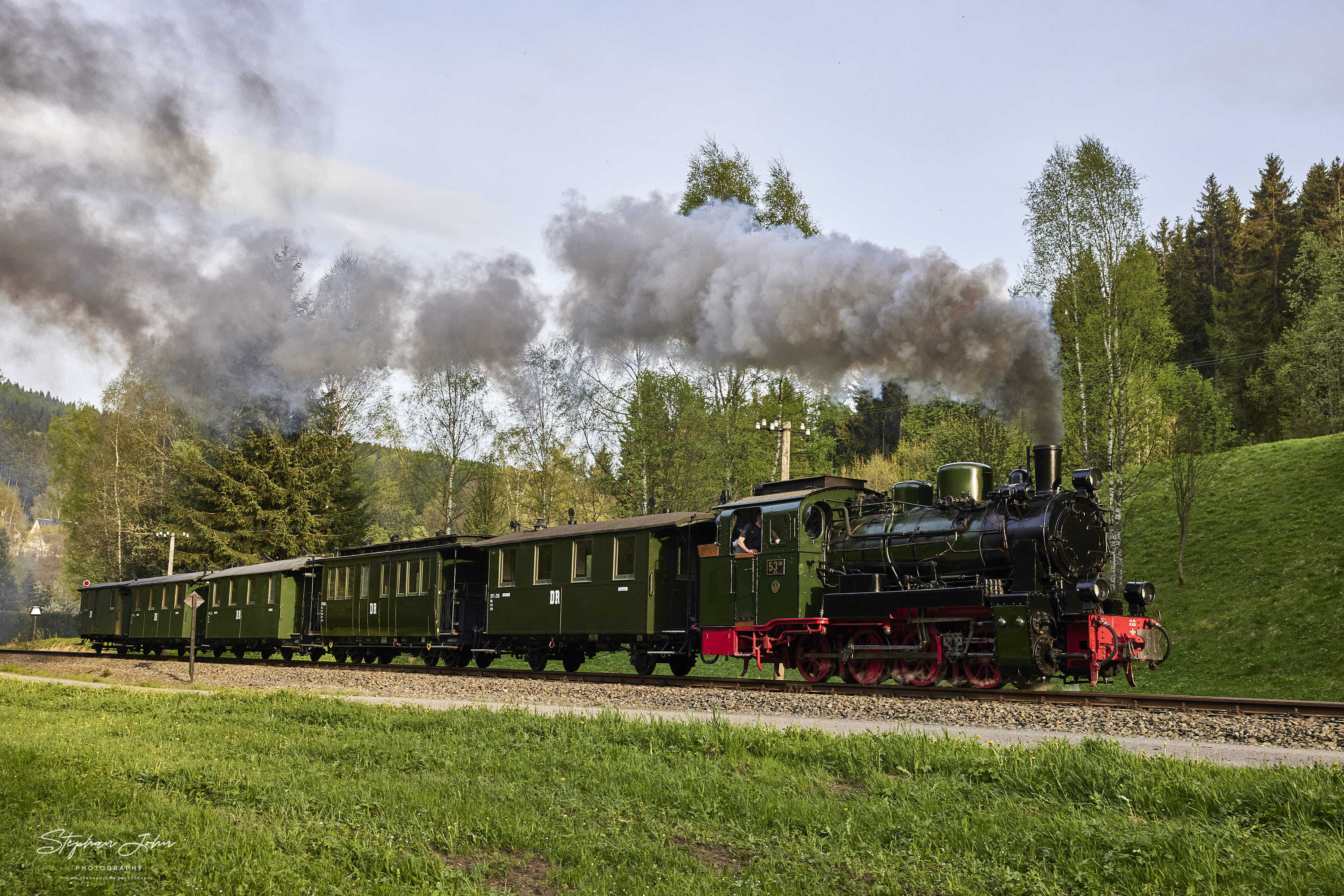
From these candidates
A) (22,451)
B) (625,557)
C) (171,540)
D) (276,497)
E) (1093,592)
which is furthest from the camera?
(22,451)

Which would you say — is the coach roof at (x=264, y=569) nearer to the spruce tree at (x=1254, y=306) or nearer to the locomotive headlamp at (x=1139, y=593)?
the locomotive headlamp at (x=1139, y=593)

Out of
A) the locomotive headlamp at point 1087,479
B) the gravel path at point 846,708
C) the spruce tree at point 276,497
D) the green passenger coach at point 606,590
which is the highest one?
the spruce tree at point 276,497

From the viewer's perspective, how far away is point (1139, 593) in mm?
13328

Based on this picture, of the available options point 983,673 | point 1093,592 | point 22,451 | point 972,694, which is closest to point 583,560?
point 983,673

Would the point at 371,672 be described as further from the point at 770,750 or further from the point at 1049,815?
the point at 1049,815

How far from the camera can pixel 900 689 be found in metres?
13.7

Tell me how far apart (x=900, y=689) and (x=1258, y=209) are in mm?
55300

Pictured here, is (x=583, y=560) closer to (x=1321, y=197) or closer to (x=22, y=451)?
(x=1321, y=197)

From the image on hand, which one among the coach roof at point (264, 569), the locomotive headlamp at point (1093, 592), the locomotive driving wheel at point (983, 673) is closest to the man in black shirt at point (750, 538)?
the locomotive driving wheel at point (983, 673)

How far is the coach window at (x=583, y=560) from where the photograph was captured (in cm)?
1877

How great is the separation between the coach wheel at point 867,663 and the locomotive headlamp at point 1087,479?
3556 millimetres

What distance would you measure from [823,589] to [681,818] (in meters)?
9.30

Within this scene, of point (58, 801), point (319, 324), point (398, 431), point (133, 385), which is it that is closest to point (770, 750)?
point (58, 801)

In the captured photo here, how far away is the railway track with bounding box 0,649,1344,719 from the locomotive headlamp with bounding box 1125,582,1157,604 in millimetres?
1264
